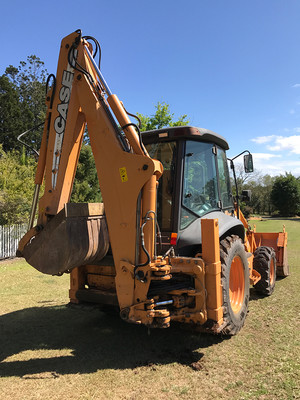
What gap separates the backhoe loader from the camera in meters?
3.17

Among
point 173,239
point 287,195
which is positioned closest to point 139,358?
point 173,239

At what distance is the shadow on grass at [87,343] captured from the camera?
3.20 m

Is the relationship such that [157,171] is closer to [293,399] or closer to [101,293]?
[101,293]

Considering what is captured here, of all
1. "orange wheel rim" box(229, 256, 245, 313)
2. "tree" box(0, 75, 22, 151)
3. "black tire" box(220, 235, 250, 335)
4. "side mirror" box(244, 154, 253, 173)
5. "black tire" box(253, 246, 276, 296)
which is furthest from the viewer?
"tree" box(0, 75, 22, 151)

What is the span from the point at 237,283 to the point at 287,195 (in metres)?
37.3

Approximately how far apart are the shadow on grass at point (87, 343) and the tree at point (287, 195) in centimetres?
3774

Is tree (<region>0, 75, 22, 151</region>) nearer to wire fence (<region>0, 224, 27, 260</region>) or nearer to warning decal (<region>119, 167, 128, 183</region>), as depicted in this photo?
wire fence (<region>0, 224, 27, 260</region>)

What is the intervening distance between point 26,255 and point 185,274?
5.95ft

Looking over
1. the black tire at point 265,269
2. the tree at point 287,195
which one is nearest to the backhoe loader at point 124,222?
the black tire at point 265,269

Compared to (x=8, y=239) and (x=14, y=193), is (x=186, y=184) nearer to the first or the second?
(x=8, y=239)

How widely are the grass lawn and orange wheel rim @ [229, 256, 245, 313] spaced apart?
0.39 m

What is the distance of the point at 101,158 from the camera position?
11.0ft

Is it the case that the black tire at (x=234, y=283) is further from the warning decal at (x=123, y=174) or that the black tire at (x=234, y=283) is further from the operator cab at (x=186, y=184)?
the warning decal at (x=123, y=174)

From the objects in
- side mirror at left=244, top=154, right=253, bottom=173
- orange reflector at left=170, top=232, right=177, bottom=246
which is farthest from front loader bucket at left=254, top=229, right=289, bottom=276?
orange reflector at left=170, top=232, right=177, bottom=246
